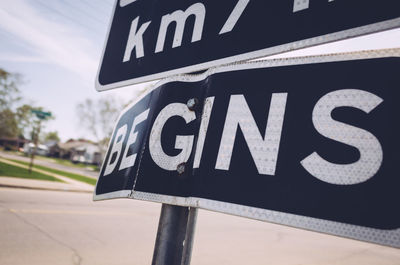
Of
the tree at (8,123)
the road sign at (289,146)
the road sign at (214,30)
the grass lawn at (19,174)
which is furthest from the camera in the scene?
the tree at (8,123)

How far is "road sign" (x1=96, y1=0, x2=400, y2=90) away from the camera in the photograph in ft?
1.80

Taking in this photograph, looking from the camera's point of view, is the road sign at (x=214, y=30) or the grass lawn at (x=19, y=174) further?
the grass lawn at (x=19, y=174)

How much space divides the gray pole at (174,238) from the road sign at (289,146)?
0.13m

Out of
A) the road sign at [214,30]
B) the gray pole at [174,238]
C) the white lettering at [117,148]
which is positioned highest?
the road sign at [214,30]

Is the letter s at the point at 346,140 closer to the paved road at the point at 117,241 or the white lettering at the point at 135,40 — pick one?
the white lettering at the point at 135,40

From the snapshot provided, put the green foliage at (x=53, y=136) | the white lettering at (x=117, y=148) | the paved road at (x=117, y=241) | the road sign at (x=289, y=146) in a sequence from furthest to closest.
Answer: the green foliage at (x=53, y=136), the paved road at (x=117, y=241), the white lettering at (x=117, y=148), the road sign at (x=289, y=146)

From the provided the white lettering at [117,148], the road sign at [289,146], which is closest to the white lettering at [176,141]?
the road sign at [289,146]

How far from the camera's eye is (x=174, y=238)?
0.79 m

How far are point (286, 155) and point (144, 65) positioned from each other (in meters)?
0.72

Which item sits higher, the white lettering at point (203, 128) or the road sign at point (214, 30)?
the road sign at point (214, 30)

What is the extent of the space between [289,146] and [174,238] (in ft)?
1.67

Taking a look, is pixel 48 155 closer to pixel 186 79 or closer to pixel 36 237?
pixel 36 237

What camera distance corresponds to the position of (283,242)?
6.79 metres

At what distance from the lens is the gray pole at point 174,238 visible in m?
0.78
